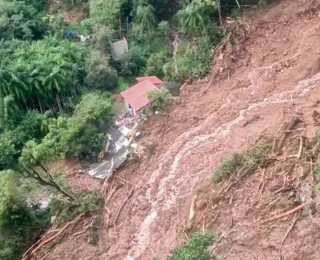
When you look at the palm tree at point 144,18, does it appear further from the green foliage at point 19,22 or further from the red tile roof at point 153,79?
the green foliage at point 19,22

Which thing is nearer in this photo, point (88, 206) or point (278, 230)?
point (278, 230)

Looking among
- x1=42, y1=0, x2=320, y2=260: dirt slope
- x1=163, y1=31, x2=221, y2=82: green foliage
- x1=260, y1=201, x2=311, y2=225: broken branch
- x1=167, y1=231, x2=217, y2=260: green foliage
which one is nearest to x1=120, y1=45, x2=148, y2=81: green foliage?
x1=163, y1=31, x2=221, y2=82: green foliage

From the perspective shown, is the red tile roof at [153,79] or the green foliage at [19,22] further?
the green foliage at [19,22]

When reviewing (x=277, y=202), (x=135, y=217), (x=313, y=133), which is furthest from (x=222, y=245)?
(x=313, y=133)

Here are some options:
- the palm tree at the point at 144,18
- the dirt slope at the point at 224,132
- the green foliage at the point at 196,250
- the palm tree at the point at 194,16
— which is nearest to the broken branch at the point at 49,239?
the dirt slope at the point at 224,132

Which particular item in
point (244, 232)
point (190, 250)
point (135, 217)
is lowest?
point (135, 217)

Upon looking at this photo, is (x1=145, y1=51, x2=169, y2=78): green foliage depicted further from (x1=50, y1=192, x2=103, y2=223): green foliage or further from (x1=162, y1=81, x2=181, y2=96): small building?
(x1=50, y1=192, x2=103, y2=223): green foliage

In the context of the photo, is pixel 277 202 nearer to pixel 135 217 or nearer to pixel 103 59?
pixel 135 217
